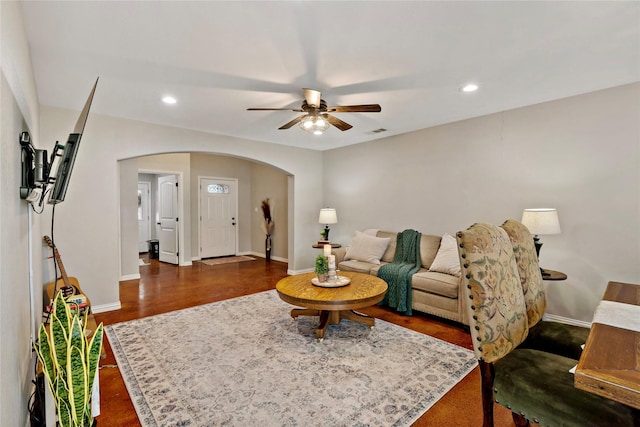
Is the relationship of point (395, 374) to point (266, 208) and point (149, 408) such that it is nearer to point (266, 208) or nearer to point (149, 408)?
point (149, 408)

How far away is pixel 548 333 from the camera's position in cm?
182

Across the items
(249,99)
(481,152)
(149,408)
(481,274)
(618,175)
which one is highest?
(249,99)

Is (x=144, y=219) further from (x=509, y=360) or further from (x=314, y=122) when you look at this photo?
(x=509, y=360)

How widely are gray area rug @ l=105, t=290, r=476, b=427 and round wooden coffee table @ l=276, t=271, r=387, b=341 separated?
12 centimetres

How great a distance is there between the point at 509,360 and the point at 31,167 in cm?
279

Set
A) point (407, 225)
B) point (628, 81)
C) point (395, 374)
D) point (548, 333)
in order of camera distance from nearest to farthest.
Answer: point (548, 333), point (395, 374), point (628, 81), point (407, 225)

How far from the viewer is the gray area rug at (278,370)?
1915mm

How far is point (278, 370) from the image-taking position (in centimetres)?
240

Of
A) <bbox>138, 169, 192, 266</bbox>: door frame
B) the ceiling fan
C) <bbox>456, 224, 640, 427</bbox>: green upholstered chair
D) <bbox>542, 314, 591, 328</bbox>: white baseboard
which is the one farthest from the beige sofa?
<bbox>138, 169, 192, 266</bbox>: door frame

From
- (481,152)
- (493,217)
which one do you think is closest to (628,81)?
(481,152)

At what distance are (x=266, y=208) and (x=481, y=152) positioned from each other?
198 inches

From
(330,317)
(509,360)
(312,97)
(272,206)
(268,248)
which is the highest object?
(312,97)

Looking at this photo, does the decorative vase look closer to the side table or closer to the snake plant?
the side table

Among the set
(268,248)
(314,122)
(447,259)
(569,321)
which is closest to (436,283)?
(447,259)
